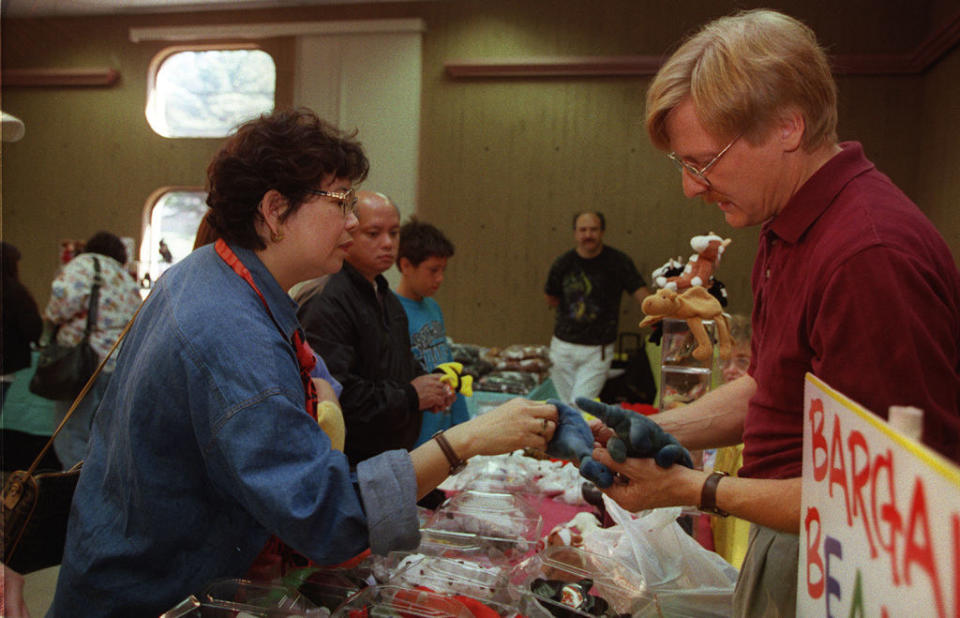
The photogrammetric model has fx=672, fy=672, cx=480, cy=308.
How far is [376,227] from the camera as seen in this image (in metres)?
2.51

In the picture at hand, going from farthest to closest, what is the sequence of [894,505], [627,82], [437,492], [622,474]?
[627,82] < [437,492] < [622,474] < [894,505]

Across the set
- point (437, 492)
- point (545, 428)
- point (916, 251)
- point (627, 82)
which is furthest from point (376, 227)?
point (627, 82)

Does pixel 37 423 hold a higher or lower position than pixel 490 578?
lower

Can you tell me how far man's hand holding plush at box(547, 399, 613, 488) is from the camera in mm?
1223

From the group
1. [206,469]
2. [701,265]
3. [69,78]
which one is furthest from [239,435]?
[69,78]

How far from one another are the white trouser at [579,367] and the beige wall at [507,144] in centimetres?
126

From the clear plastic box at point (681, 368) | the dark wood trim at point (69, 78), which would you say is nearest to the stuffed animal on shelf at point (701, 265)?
the clear plastic box at point (681, 368)

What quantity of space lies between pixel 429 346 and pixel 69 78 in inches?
249

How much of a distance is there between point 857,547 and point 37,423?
17.0 feet

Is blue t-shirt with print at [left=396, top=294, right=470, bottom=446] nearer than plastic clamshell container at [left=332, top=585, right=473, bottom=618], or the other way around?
plastic clamshell container at [left=332, top=585, right=473, bottom=618]

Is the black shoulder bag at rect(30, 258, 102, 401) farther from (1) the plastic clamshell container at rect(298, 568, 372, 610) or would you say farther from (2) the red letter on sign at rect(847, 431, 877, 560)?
(2) the red letter on sign at rect(847, 431, 877, 560)

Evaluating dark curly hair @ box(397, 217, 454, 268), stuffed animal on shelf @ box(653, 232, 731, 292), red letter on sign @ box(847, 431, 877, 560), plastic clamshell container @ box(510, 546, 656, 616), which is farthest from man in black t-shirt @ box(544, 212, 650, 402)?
red letter on sign @ box(847, 431, 877, 560)

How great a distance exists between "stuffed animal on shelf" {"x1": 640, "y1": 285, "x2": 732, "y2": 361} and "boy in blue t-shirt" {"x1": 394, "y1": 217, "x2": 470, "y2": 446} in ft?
3.90

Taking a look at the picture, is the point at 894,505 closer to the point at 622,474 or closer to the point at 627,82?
the point at 622,474
